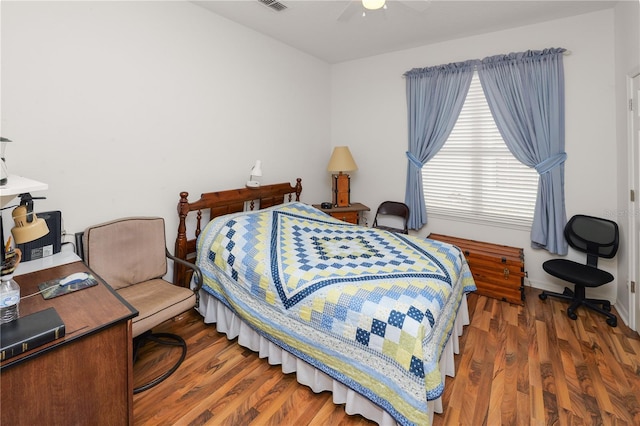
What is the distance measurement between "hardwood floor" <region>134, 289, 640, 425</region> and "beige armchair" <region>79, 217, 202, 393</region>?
0.19 meters

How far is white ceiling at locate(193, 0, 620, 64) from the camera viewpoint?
2.69 metres

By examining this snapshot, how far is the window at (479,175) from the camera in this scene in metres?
3.35

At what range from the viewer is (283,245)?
8.16 ft

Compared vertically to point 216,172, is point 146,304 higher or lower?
lower

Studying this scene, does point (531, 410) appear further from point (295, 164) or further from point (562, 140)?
point (295, 164)

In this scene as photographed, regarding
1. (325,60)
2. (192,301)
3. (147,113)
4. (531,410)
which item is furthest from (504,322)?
(325,60)

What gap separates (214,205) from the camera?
114 inches

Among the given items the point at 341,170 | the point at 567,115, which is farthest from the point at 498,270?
the point at 341,170

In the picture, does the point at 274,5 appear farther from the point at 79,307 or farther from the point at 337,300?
the point at 79,307

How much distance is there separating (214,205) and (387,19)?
242 cm

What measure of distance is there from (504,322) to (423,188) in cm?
178

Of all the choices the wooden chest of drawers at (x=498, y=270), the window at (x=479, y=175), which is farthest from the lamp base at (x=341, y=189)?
the wooden chest of drawers at (x=498, y=270)

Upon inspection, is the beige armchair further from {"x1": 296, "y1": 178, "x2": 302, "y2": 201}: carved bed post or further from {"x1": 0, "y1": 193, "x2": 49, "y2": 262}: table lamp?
{"x1": 296, "y1": 178, "x2": 302, "y2": 201}: carved bed post

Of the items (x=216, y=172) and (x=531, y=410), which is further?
(x=216, y=172)
